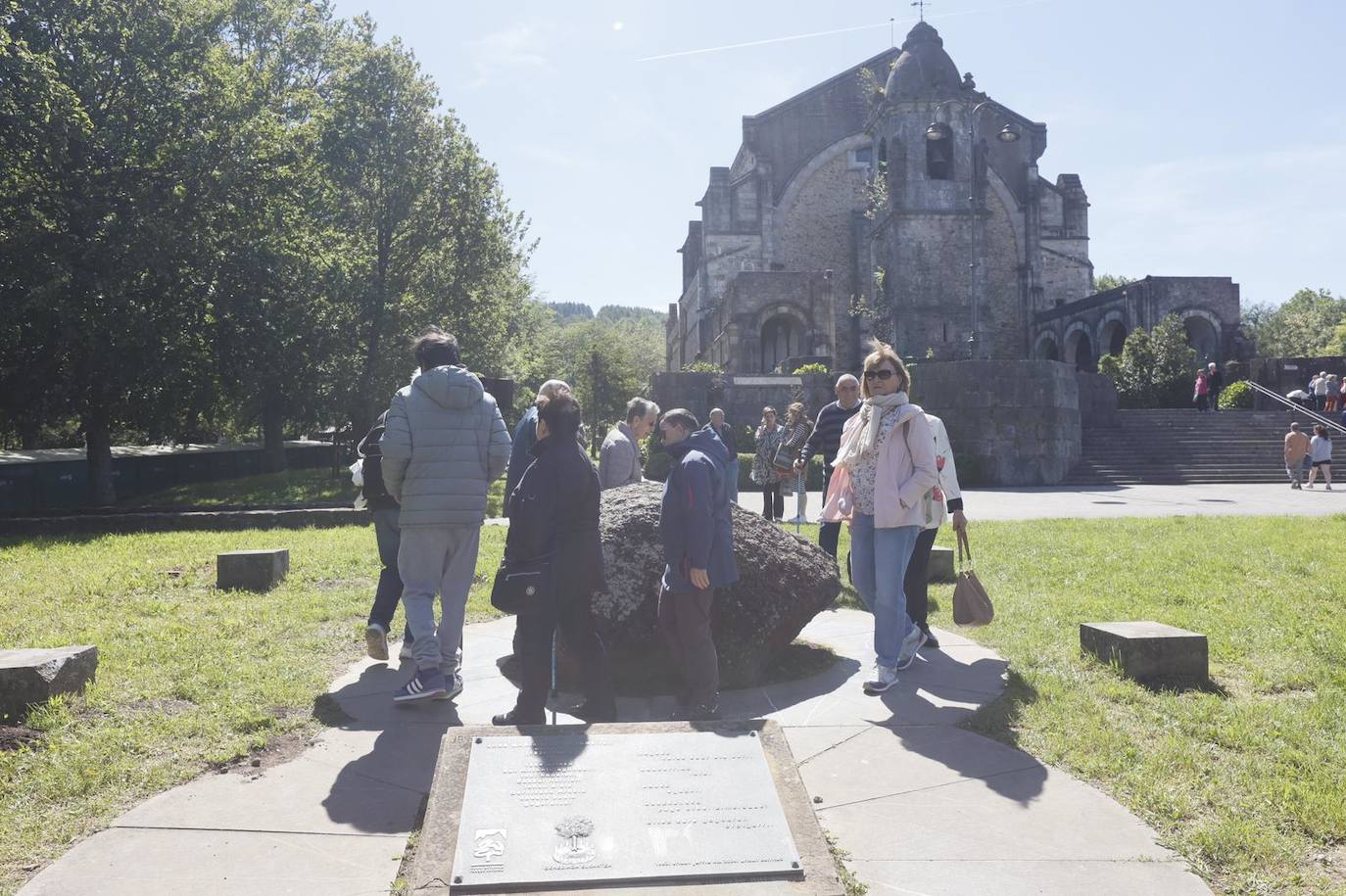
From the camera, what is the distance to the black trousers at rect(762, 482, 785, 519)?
1401 centimetres

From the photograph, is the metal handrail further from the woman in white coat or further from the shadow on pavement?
the shadow on pavement

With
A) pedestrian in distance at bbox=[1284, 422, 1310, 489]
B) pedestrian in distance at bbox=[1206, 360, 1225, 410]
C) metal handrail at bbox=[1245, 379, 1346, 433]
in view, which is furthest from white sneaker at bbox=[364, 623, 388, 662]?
pedestrian in distance at bbox=[1206, 360, 1225, 410]

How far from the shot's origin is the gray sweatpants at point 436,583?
213 inches

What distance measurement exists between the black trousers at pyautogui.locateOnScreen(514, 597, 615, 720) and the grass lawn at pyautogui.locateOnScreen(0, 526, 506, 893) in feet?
4.07

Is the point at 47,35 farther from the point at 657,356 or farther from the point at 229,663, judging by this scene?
the point at 657,356

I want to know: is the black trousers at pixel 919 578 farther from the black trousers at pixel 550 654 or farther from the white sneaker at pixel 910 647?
the black trousers at pixel 550 654

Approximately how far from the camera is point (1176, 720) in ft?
16.2

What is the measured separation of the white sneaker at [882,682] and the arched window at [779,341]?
1301 inches

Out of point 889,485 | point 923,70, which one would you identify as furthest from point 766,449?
point 923,70

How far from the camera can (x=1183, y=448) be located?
1051 inches

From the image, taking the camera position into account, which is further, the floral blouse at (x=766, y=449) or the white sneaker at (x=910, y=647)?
the floral blouse at (x=766, y=449)

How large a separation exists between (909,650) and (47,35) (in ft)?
66.1

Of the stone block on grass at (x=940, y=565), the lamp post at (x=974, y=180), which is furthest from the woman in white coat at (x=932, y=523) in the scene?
the lamp post at (x=974, y=180)

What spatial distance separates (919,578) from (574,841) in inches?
153
